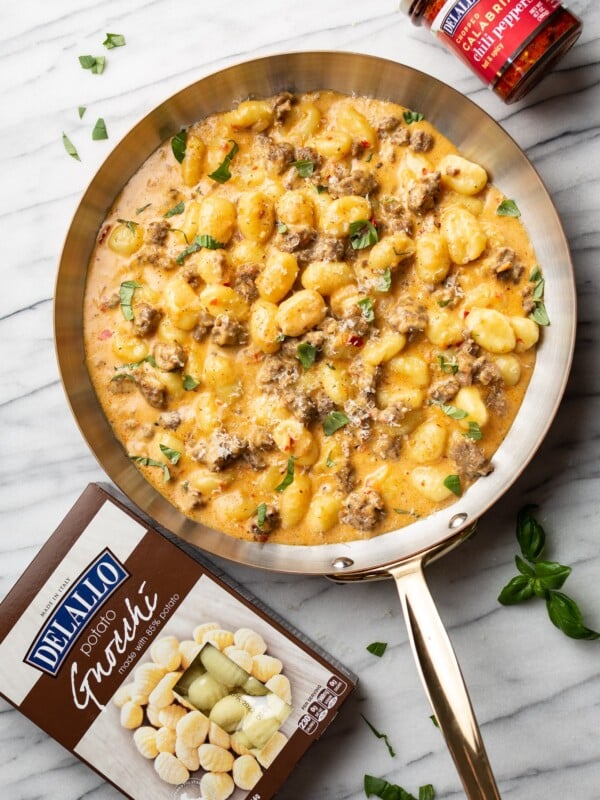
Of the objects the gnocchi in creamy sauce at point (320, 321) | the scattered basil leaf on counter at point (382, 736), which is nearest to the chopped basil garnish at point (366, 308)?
the gnocchi in creamy sauce at point (320, 321)

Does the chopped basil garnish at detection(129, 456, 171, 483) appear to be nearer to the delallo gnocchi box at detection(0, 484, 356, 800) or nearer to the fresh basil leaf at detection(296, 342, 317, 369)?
the delallo gnocchi box at detection(0, 484, 356, 800)

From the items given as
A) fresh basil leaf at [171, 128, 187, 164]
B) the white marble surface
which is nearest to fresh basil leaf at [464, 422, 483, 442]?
the white marble surface

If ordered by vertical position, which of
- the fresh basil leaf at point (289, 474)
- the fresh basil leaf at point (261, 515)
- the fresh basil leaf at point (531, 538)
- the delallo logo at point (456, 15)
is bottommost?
the fresh basil leaf at point (261, 515)

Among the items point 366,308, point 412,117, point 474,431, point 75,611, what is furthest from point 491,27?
point 75,611

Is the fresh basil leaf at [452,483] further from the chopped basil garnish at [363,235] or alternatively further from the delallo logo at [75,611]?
the delallo logo at [75,611]

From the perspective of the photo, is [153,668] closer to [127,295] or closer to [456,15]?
[127,295]

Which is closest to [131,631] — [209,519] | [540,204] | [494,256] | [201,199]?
[209,519]

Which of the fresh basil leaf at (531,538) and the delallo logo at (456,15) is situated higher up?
the delallo logo at (456,15)
